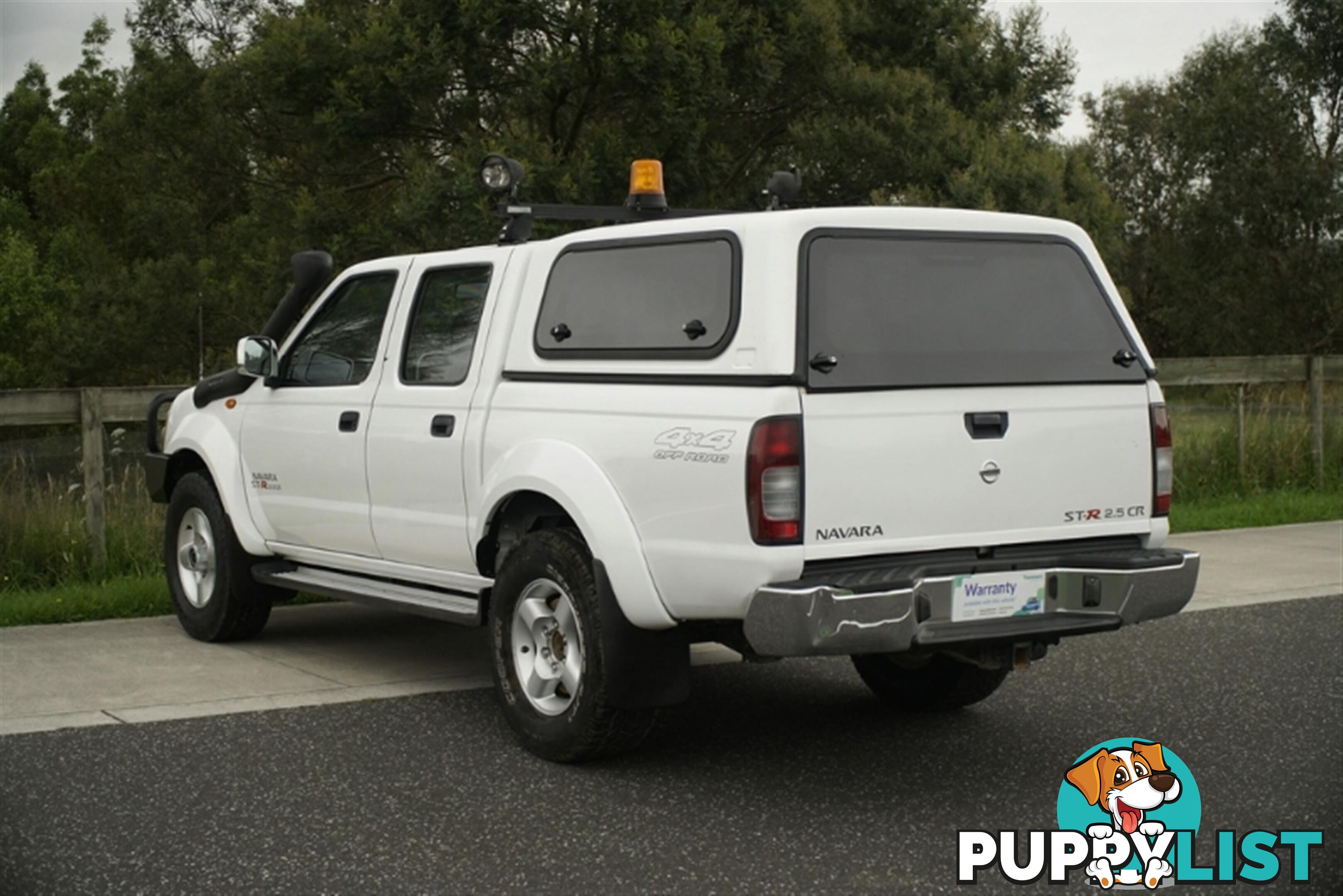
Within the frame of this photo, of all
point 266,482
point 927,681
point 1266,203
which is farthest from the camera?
point 1266,203

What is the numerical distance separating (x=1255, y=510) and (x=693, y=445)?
9.86m

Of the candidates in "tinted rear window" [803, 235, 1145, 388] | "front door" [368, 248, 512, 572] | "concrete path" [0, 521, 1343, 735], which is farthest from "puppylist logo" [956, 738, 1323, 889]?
"concrete path" [0, 521, 1343, 735]

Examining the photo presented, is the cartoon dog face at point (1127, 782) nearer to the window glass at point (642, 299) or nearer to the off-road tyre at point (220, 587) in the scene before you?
the window glass at point (642, 299)

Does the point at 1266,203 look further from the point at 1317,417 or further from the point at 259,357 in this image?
the point at 259,357

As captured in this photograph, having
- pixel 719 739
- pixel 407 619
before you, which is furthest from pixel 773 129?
pixel 719 739

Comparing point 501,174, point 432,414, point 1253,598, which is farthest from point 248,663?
point 1253,598

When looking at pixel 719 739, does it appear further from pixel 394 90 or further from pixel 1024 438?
pixel 394 90

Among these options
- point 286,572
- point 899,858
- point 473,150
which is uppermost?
point 473,150

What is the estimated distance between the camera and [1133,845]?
5.18m

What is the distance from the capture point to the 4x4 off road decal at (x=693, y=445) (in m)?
5.46

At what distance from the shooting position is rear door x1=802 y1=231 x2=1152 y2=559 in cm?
551

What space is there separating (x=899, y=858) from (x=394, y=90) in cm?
2012

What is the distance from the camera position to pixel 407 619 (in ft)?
31.3

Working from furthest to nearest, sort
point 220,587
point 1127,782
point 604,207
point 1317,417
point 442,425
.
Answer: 1. point 1317,417
2. point 220,587
3. point 604,207
4. point 442,425
5. point 1127,782
